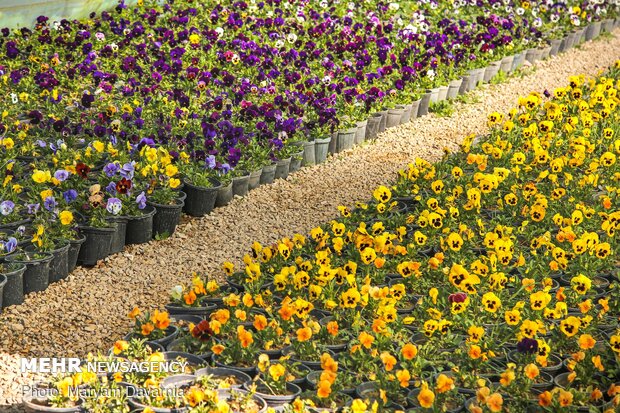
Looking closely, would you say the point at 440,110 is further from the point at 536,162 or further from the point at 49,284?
the point at 49,284

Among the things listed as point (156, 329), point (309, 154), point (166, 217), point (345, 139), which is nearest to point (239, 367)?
point (156, 329)

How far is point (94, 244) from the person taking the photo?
5930 millimetres

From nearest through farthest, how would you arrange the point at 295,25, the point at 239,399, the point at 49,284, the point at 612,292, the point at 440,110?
the point at 239,399
the point at 612,292
the point at 49,284
the point at 440,110
the point at 295,25

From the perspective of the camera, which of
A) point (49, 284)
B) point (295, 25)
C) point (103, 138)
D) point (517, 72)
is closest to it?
point (49, 284)

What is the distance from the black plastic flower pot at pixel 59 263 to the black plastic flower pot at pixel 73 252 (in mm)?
60

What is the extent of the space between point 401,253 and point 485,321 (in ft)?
2.40

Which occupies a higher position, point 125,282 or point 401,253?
point 401,253

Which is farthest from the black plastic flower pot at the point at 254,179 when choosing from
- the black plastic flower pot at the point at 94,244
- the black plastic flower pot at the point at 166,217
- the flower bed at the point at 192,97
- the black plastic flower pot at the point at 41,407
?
the black plastic flower pot at the point at 41,407

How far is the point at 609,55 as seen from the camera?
11.9 metres

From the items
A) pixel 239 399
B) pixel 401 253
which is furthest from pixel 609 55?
pixel 239 399

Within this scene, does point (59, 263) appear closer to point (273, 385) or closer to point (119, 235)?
point (119, 235)

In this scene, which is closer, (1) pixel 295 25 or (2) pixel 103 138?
(2) pixel 103 138

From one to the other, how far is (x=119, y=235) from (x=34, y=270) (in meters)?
0.77

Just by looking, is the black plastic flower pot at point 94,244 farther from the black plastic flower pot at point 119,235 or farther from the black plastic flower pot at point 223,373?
the black plastic flower pot at point 223,373
